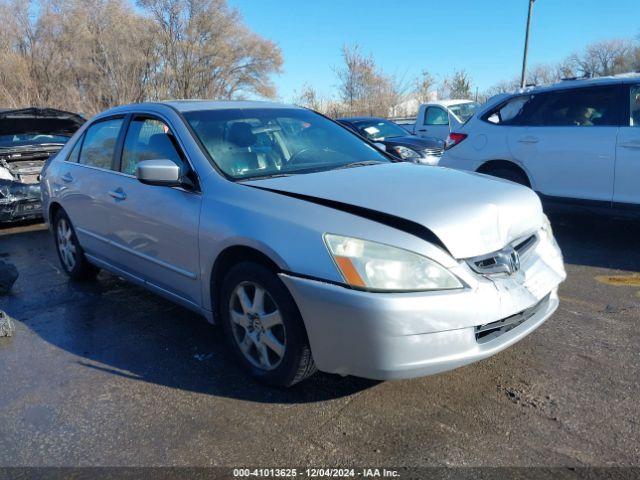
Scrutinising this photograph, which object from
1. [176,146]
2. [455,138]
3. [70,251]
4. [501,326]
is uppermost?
[455,138]

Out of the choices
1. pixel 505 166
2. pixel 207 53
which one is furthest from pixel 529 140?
pixel 207 53

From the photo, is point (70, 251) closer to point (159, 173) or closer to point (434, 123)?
point (159, 173)

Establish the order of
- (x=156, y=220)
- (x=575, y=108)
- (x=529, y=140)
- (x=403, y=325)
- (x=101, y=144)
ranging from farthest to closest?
(x=529, y=140) → (x=575, y=108) → (x=101, y=144) → (x=156, y=220) → (x=403, y=325)

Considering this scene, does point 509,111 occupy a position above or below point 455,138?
above

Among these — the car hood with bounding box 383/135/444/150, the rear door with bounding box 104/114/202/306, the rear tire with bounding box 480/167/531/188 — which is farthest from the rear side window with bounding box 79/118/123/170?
the car hood with bounding box 383/135/444/150

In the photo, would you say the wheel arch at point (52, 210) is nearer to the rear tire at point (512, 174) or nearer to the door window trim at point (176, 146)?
the door window trim at point (176, 146)

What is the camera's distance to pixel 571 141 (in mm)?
5750

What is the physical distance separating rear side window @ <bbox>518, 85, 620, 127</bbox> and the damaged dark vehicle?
20.3 ft

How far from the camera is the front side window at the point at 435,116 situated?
1414cm

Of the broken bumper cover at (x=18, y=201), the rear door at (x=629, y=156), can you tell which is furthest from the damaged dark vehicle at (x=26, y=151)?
the rear door at (x=629, y=156)

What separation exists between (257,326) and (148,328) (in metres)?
1.35

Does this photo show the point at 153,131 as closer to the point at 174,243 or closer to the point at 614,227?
the point at 174,243

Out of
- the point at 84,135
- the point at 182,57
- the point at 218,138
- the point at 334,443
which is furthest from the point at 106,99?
the point at 334,443

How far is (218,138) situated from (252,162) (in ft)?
0.97
